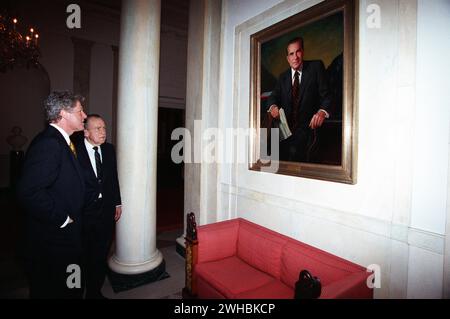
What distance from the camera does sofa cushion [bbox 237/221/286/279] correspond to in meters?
2.44

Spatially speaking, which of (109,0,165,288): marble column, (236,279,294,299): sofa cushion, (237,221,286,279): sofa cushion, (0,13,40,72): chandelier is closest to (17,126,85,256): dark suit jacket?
(109,0,165,288): marble column

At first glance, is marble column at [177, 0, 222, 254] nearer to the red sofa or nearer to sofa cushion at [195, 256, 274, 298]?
the red sofa

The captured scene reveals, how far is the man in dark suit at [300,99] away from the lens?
2.37 metres

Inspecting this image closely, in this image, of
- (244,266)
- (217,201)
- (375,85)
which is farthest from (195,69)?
(244,266)

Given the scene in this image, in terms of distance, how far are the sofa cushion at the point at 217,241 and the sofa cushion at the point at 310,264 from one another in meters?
0.68

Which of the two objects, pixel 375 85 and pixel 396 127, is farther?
pixel 375 85

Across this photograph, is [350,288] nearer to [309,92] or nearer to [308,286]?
[308,286]

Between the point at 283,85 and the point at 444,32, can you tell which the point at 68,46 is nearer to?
the point at 283,85

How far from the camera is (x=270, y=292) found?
2.15m

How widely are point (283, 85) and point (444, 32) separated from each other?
4.37ft

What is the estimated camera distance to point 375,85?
201 centimetres

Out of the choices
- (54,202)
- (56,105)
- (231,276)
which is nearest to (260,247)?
(231,276)

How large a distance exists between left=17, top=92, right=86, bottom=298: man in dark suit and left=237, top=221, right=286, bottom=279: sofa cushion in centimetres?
156

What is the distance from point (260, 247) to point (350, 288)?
1.04 meters
